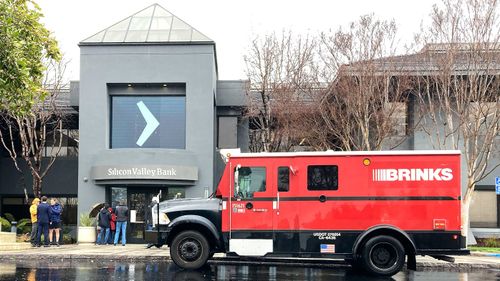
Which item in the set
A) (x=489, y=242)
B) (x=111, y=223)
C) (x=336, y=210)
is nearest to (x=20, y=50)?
(x=336, y=210)

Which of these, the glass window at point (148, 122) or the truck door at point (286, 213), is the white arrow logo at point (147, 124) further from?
the truck door at point (286, 213)

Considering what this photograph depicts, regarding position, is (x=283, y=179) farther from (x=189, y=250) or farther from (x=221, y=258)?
(x=221, y=258)

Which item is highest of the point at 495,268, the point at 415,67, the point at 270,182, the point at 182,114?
the point at 415,67

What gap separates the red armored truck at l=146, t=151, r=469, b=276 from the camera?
11.6m

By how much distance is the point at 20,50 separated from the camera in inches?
454

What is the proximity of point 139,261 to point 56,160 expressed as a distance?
44.4 ft

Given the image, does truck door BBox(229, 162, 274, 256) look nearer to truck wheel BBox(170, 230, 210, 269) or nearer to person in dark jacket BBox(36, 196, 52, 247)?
truck wheel BBox(170, 230, 210, 269)

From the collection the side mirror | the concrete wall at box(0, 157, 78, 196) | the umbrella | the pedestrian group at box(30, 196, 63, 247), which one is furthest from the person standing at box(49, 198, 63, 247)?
the side mirror

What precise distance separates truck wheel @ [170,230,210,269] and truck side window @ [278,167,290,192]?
2.18 m

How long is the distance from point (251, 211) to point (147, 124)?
11375 millimetres

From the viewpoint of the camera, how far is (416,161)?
11727mm

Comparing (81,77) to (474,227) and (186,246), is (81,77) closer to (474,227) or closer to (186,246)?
(186,246)

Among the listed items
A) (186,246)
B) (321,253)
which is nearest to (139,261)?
(186,246)

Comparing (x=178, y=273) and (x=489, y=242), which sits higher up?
(x=178, y=273)
